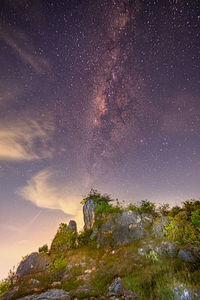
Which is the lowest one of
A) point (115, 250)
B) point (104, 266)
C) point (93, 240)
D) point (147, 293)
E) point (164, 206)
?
point (147, 293)

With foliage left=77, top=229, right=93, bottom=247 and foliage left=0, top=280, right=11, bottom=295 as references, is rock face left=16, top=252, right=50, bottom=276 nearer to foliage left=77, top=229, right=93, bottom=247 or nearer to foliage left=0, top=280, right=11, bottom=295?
foliage left=0, top=280, right=11, bottom=295

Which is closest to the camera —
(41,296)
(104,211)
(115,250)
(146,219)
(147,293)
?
(147,293)

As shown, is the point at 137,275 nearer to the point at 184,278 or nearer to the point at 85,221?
the point at 184,278

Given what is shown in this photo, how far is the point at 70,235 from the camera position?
25.0 meters

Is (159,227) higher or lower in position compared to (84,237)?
lower

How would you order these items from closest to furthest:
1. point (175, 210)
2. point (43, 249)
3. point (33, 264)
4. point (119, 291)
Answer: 1. point (119, 291)
2. point (33, 264)
3. point (175, 210)
4. point (43, 249)

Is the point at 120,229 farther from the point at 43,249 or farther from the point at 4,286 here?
the point at 4,286

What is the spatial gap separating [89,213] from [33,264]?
11.7 meters

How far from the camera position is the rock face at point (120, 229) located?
21734 millimetres

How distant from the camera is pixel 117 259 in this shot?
58.8 feet

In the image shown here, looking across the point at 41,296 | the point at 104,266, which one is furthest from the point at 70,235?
the point at 41,296

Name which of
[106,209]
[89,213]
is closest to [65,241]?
[89,213]

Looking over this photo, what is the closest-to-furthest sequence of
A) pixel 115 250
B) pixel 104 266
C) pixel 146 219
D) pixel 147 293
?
pixel 147 293, pixel 104 266, pixel 115 250, pixel 146 219

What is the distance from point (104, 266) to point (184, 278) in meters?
9.54
